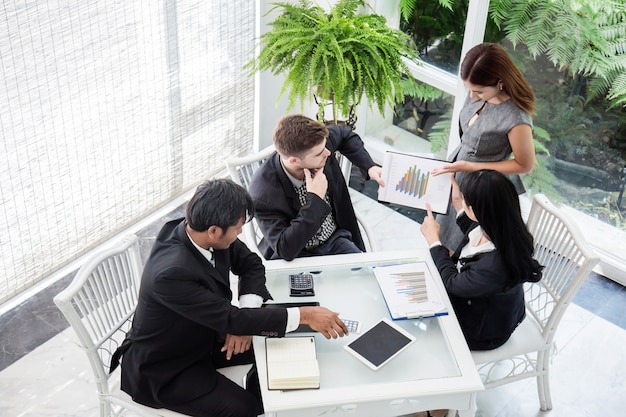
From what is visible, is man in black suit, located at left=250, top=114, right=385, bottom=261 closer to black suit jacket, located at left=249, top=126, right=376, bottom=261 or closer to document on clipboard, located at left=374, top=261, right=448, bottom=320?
black suit jacket, located at left=249, top=126, right=376, bottom=261

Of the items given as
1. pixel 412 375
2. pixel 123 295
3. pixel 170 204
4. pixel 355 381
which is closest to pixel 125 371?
pixel 123 295

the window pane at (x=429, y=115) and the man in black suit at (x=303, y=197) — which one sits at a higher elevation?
the man in black suit at (x=303, y=197)

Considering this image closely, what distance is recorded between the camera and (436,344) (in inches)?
103

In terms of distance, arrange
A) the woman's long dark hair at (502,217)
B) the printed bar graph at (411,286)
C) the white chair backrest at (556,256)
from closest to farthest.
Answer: the woman's long dark hair at (502,217), the printed bar graph at (411,286), the white chair backrest at (556,256)

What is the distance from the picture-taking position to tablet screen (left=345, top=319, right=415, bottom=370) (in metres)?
2.52

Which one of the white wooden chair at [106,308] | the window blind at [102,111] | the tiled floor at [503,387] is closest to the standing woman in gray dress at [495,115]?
the tiled floor at [503,387]

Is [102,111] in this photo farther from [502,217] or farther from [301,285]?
[502,217]

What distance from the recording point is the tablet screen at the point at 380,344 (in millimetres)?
2521

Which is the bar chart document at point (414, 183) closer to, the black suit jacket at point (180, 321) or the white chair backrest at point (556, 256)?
the white chair backrest at point (556, 256)

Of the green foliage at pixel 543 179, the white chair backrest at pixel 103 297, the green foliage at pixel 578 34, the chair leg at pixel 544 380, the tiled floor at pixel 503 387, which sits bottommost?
the tiled floor at pixel 503 387

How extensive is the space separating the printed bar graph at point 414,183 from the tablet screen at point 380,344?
755 mm

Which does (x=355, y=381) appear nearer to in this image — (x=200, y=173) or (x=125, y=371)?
(x=125, y=371)

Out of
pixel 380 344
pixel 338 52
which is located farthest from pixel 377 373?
pixel 338 52

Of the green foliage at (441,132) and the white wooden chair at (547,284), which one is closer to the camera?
the white wooden chair at (547,284)
